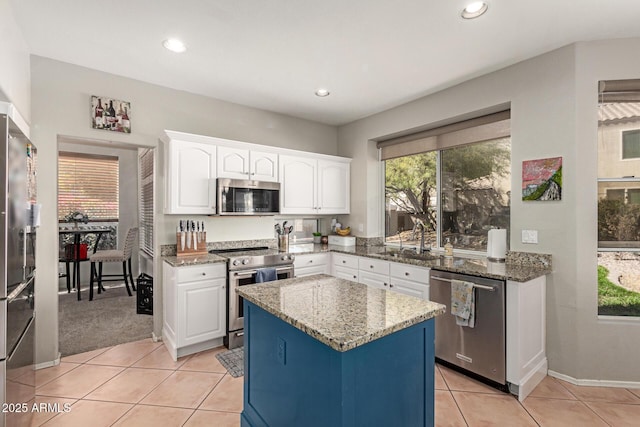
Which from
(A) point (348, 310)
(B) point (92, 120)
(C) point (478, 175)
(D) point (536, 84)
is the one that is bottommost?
(A) point (348, 310)

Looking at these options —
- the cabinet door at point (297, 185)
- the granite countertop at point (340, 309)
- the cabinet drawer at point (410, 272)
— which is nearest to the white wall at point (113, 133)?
the cabinet door at point (297, 185)

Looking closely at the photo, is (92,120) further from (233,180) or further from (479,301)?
(479,301)

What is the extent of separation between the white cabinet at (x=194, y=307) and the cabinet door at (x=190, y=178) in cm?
62

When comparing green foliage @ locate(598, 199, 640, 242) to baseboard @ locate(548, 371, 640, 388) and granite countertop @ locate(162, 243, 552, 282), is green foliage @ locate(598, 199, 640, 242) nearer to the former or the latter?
granite countertop @ locate(162, 243, 552, 282)

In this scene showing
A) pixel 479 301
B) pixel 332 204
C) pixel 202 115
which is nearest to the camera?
pixel 479 301

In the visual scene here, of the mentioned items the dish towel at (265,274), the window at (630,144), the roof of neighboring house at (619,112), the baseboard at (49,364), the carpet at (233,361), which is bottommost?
the carpet at (233,361)

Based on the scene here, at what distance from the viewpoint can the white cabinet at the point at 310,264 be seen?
12.6 ft

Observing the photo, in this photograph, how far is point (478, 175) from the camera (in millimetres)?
3506

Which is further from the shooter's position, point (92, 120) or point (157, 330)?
point (157, 330)

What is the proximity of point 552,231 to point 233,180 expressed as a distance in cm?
302

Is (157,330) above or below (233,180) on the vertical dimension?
below

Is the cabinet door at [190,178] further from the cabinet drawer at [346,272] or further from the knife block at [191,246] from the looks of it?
the cabinet drawer at [346,272]

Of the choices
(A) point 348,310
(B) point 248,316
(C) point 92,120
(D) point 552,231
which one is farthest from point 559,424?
(C) point 92,120

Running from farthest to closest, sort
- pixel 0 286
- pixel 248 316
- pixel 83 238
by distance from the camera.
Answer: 1. pixel 83 238
2. pixel 248 316
3. pixel 0 286
